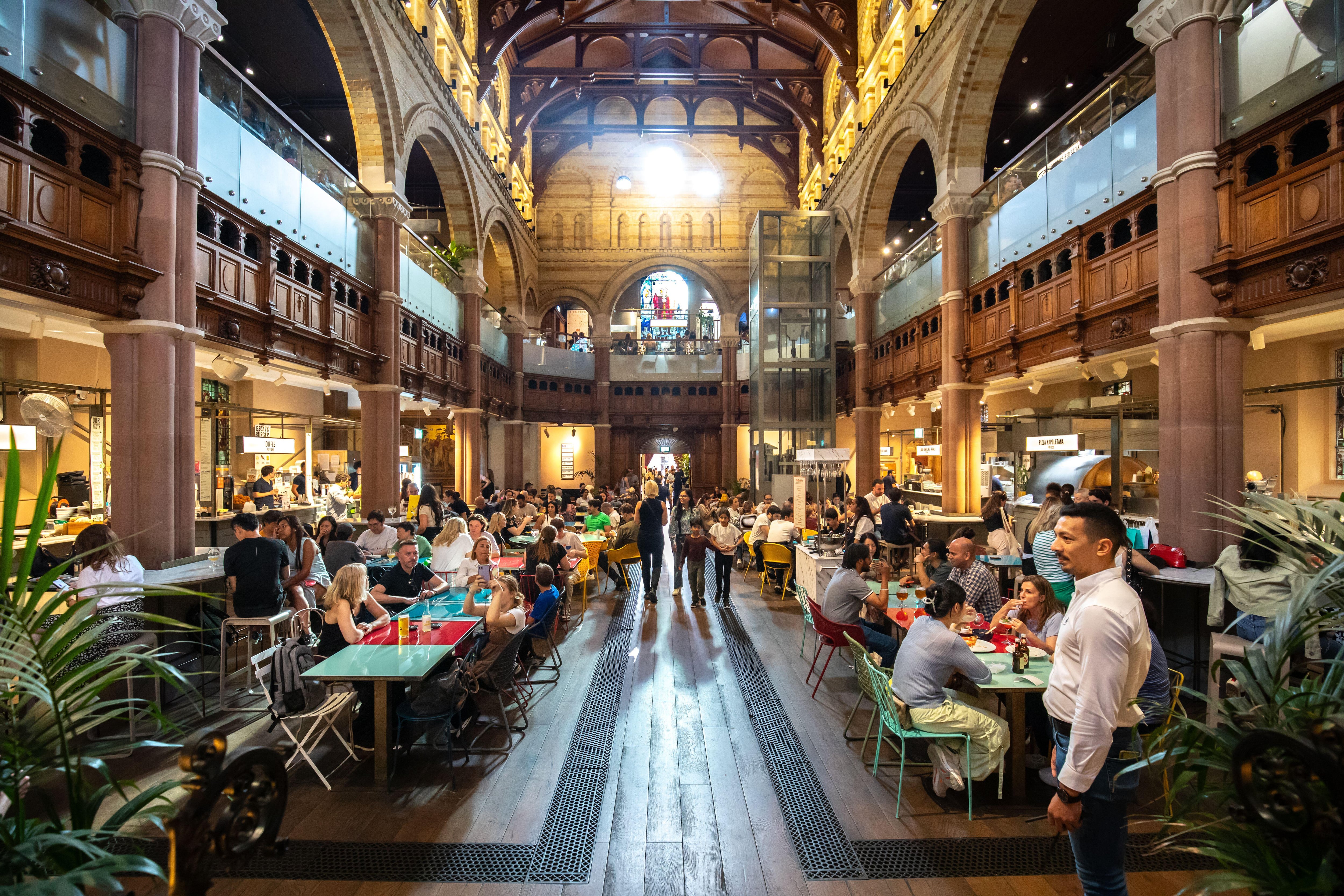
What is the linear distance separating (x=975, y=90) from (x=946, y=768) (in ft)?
34.4

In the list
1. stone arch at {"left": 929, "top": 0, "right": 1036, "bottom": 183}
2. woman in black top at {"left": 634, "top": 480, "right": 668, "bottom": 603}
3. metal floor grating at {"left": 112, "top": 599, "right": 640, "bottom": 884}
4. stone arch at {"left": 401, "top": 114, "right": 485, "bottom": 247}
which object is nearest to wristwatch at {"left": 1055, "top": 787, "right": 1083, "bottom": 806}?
metal floor grating at {"left": 112, "top": 599, "right": 640, "bottom": 884}

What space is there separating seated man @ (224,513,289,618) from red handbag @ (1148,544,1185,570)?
283 inches

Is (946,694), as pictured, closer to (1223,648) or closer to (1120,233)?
(1223,648)

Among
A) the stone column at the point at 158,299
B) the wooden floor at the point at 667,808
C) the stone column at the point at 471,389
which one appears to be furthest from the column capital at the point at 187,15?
the stone column at the point at 471,389

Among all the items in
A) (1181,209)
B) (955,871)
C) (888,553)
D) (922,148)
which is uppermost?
(922,148)

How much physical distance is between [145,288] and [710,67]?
1852 centimetres

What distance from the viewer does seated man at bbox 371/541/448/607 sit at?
208 inches

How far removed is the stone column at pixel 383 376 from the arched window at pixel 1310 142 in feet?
34.9

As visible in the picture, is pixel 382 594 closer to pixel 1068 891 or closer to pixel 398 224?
pixel 1068 891

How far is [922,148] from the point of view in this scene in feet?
51.9

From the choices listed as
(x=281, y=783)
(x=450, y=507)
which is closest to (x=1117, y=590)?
(x=281, y=783)

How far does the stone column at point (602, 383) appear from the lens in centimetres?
2322

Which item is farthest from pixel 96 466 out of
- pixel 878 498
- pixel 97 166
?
pixel 878 498

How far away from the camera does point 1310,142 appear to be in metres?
5.27
